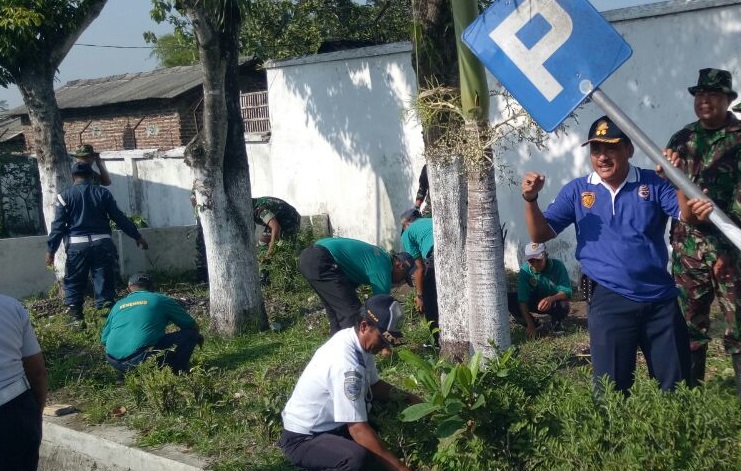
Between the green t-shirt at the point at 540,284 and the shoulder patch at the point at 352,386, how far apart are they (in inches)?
129

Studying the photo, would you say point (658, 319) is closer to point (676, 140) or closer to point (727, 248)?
point (727, 248)

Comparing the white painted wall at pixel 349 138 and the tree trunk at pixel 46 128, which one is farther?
the white painted wall at pixel 349 138

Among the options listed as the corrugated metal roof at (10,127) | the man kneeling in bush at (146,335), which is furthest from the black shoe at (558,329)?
the corrugated metal roof at (10,127)

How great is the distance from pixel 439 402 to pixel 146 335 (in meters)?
3.22

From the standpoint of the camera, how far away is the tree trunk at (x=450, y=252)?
20.6 feet

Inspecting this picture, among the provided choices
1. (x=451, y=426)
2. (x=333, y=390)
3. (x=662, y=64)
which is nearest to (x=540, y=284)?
(x=662, y=64)

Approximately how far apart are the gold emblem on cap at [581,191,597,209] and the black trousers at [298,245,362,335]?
8.59 ft

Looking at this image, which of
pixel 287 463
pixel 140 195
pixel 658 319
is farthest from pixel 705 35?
pixel 140 195

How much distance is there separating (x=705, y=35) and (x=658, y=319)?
4900 mm

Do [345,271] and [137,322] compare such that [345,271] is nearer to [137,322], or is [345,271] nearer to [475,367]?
[137,322]

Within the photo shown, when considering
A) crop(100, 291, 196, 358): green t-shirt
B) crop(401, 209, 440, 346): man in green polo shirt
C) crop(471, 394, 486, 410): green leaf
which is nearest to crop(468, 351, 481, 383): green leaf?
crop(471, 394, 486, 410): green leaf

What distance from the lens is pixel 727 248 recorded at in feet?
15.8

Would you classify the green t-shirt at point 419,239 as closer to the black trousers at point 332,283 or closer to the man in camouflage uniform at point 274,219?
the black trousers at point 332,283

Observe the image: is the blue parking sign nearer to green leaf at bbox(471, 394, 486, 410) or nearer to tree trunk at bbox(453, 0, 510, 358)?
tree trunk at bbox(453, 0, 510, 358)
